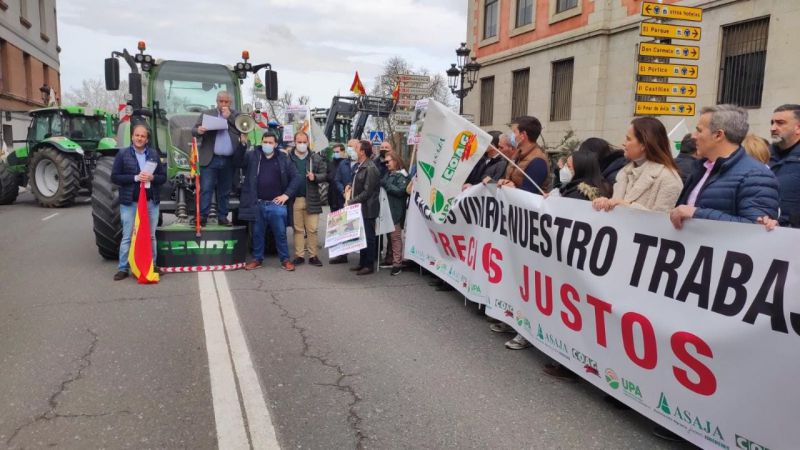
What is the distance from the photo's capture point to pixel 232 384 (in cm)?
394

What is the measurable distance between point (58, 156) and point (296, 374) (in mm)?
13530

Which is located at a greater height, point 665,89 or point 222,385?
point 665,89

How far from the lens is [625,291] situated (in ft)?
11.3

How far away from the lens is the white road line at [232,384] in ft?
10.6

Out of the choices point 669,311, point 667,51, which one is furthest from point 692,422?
point 667,51

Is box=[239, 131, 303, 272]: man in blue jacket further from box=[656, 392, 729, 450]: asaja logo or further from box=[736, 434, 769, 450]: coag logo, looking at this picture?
box=[736, 434, 769, 450]: coag logo

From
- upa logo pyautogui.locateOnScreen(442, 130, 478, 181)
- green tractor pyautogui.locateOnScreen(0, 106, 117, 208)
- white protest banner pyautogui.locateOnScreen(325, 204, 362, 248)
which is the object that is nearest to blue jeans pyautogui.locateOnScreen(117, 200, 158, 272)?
white protest banner pyautogui.locateOnScreen(325, 204, 362, 248)

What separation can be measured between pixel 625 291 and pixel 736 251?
0.73 m

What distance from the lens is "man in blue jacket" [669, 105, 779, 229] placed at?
123 inches

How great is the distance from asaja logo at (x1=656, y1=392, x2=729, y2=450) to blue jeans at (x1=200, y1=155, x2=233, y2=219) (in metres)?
6.17

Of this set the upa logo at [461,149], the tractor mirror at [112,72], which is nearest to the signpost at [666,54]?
the upa logo at [461,149]

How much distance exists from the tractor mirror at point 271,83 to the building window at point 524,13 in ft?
47.7

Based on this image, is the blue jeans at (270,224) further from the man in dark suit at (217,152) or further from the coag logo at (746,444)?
the coag logo at (746,444)

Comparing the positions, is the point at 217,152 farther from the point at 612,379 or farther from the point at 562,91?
the point at 562,91
